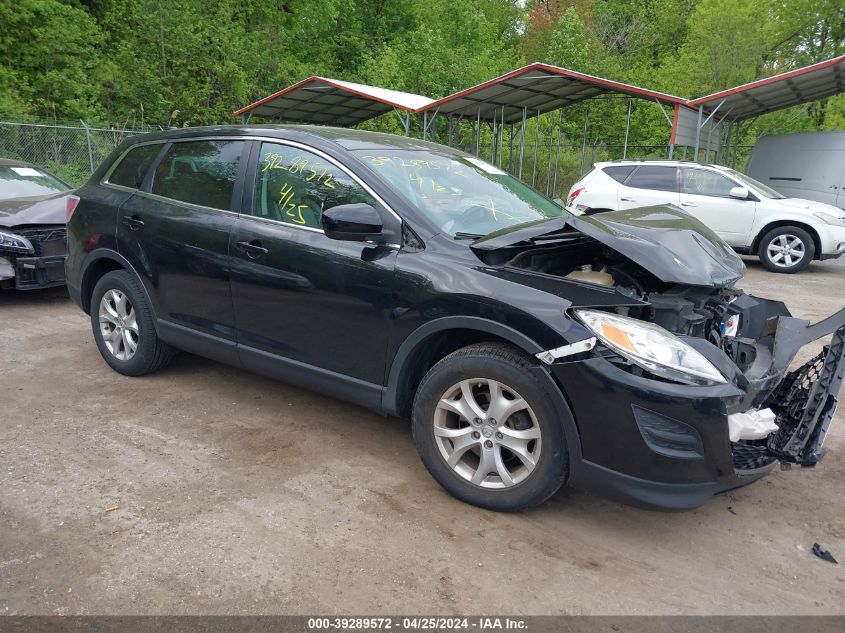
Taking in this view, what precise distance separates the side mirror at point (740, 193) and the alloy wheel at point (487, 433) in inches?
362

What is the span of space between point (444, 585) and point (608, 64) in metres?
32.2

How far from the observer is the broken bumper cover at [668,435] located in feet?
8.48

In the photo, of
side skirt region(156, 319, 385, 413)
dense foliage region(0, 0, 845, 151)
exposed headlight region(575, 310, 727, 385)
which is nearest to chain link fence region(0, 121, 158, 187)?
dense foliage region(0, 0, 845, 151)

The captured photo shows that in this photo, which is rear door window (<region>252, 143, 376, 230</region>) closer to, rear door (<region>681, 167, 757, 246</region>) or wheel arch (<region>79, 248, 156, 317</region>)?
wheel arch (<region>79, 248, 156, 317</region>)

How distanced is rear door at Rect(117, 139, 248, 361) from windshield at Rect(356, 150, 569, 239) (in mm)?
963

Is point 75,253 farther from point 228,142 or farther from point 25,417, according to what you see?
point 228,142

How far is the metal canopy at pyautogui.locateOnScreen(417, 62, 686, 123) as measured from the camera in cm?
1458

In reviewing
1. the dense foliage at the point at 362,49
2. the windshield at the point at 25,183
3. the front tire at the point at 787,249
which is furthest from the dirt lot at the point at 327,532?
the dense foliage at the point at 362,49

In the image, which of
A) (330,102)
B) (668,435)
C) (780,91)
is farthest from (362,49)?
(668,435)

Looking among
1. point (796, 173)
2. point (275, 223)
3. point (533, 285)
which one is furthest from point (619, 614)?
point (796, 173)

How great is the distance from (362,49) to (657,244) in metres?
33.0

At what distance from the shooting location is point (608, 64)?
101 feet

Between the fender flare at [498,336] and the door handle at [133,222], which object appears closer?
the fender flare at [498,336]

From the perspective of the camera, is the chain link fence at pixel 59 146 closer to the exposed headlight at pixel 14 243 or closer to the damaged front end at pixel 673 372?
the exposed headlight at pixel 14 243
